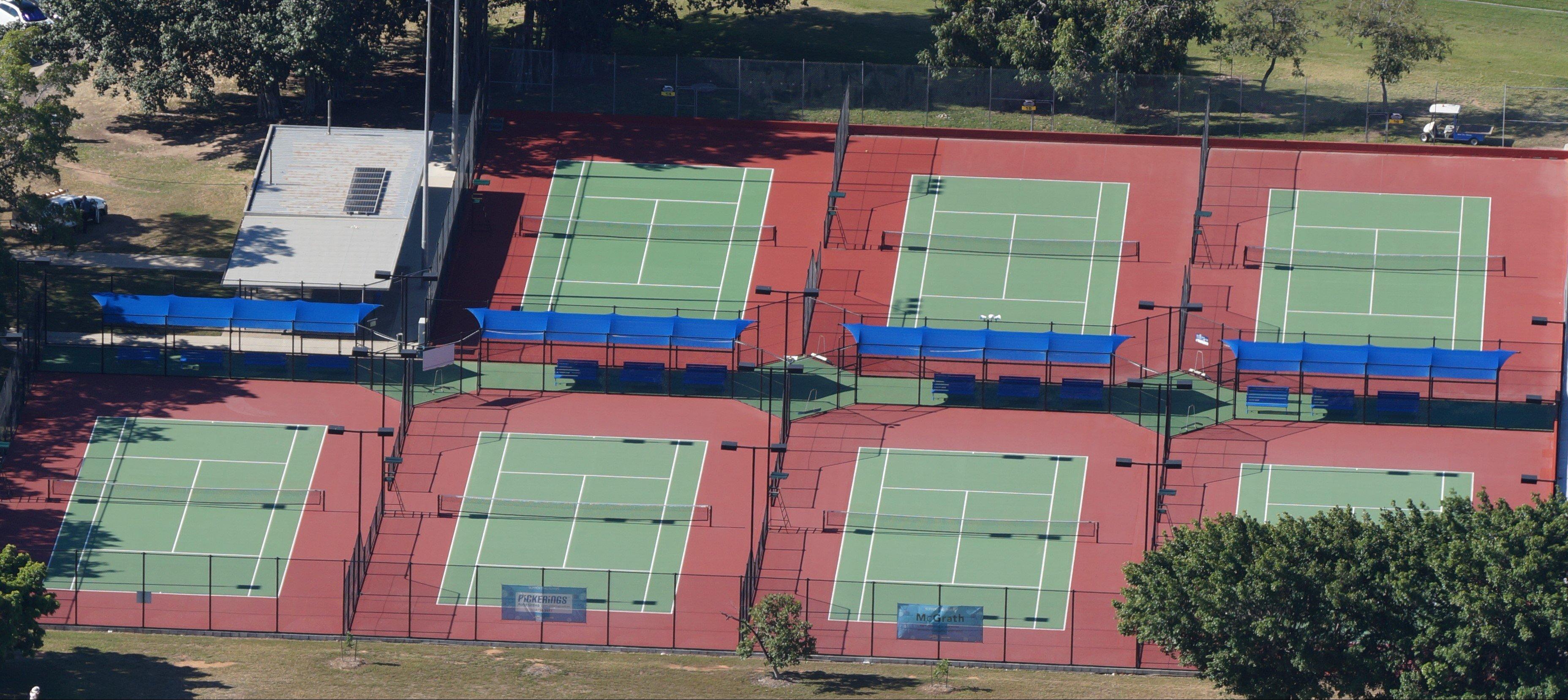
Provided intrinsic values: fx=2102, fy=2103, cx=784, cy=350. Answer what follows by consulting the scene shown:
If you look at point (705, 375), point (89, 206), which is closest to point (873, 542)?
point (705, 375)

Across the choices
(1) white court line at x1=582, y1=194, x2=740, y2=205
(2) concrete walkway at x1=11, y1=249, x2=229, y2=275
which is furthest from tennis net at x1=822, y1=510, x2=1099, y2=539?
(2) concrete walkway at x1=11, y1=249, x2=229, y2=275

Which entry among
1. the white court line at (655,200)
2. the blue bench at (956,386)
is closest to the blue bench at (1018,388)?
the blue bench at (956,386)

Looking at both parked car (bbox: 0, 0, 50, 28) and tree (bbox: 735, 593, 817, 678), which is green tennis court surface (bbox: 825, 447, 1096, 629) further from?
parked car (bbox: 0, 0, 50, 28)

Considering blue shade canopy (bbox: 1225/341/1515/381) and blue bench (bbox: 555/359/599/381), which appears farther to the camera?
blue bench (bbox: 555/359/599/381)

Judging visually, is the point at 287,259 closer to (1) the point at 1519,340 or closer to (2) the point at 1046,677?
→ (2) the point at 1046,677

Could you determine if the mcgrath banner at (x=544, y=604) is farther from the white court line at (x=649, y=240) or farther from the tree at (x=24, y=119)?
the tree at (x=24, y=119)

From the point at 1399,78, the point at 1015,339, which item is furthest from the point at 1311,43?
the point at 1015,339

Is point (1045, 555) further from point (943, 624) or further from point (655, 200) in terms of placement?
point (655, 200)
